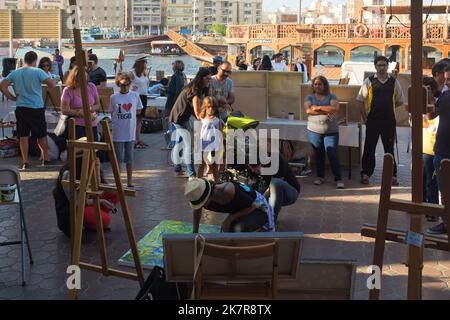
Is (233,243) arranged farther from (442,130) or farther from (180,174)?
(180,174)

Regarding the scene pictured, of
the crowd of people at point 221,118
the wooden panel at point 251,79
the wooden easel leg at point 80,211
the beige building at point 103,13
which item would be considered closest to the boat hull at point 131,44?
the beige building at point 103,13

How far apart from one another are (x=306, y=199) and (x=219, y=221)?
1.39 metres

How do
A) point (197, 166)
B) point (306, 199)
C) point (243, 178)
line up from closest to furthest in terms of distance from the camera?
point (243, 178) → point (306, 199) → point (197, 166)

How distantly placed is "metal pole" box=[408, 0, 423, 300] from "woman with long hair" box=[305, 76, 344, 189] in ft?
15.8

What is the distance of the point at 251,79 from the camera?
31.8 feet

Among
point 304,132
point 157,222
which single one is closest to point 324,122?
point 304,132

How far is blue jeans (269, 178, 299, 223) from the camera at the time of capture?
5812mm

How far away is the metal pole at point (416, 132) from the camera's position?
113 inches

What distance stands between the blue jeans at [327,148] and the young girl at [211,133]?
1.31 meters

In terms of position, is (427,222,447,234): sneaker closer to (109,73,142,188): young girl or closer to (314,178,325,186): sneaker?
(314,178,325,186): sneaker
